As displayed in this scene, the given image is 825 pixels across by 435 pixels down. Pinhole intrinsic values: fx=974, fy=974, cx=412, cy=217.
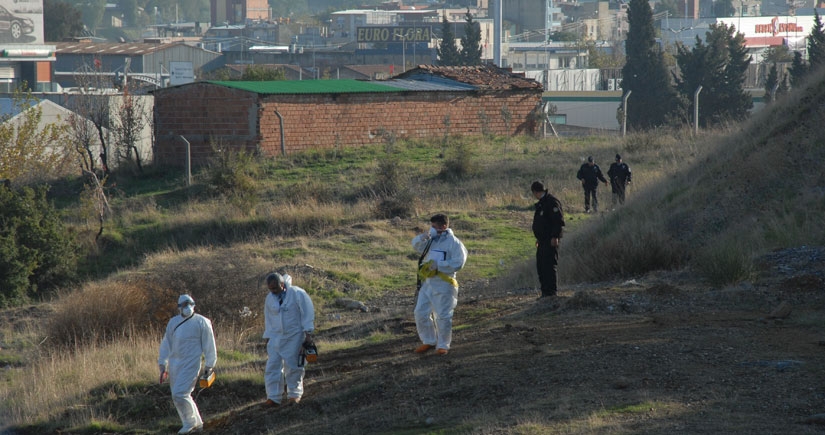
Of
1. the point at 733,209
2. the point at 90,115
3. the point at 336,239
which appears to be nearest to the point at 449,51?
the point at 90,115

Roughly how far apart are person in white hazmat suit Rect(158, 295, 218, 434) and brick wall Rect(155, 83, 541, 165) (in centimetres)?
2212

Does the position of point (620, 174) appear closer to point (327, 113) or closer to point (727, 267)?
point (727, 267)

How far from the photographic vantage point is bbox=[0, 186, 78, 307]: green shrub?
21.0 meters

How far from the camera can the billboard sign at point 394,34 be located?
344 feet

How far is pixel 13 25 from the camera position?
78.3m

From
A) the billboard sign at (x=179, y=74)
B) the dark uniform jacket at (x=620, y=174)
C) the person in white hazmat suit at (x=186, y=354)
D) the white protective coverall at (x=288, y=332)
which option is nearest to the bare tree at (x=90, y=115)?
the dark uniform jacket at (x=620, y=174)

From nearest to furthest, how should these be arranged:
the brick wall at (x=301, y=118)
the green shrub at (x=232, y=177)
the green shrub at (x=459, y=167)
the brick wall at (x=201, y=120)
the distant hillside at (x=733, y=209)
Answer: the distant hillside at (x=733, y=209), the green shrub at (x=232, y=177), the green shrub at (x=459, y=167), the brick wall at (x=201, y=120), the brick wall at (x=301, y=118)

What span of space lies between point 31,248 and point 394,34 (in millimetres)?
87345

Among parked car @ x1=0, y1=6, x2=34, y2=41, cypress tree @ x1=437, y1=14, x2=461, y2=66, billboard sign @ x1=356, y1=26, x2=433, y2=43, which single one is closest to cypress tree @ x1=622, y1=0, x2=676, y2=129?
cypress tree @ x1=437, y1=14, x2=461, y2=66

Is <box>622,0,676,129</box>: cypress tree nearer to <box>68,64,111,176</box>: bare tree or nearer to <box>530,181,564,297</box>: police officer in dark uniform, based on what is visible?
<box>68,64,111,176</box>: bare tree

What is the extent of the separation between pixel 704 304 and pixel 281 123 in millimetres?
21947

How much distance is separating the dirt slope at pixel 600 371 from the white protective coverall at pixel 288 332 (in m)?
0.29

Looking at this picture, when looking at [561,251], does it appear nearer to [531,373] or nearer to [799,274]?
[799,274]

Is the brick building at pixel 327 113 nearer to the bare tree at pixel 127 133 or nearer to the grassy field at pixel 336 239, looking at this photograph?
the bare tree at pixel 127 133
